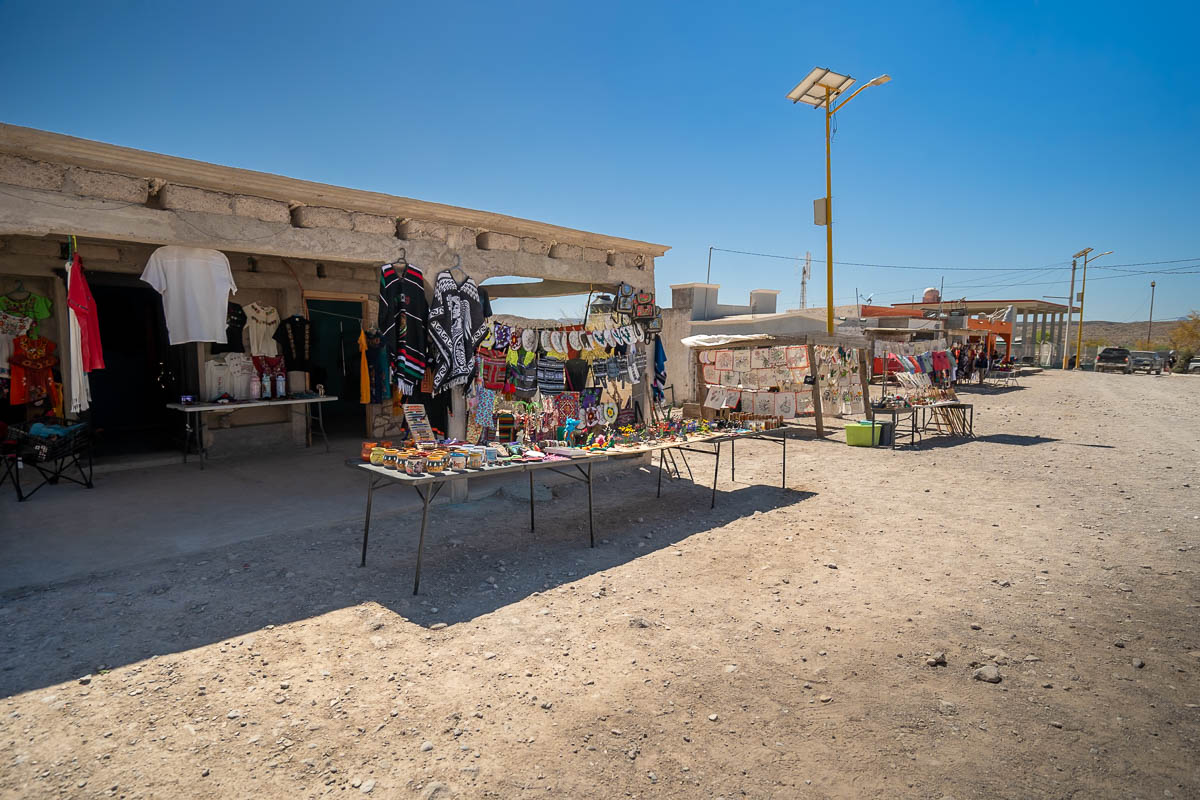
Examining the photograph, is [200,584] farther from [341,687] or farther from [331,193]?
[331,193]

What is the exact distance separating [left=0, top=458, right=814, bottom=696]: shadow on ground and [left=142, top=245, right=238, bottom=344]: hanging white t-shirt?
2159 mm

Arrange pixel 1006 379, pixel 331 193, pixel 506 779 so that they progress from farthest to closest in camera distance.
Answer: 1. pixel 1006 379
2. pixel 331 193
3. pixel 506 779

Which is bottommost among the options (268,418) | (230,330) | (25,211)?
(268,418)

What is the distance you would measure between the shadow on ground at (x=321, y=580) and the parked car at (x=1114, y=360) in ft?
119

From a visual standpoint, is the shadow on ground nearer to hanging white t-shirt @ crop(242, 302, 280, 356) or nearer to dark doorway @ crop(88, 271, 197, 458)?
hanging white t-shirt @ crop(242, 302, 280, 356)

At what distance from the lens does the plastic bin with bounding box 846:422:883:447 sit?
10742mm

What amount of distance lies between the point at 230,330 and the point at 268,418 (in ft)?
5.10

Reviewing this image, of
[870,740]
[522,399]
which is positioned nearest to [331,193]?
[522,399]

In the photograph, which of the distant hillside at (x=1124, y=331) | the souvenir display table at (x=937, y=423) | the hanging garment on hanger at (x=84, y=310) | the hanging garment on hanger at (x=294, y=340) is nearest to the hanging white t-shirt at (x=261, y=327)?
the hanging garment on hanger at (x=294, y=340)

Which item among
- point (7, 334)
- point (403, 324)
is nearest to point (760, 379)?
point (403, 324)

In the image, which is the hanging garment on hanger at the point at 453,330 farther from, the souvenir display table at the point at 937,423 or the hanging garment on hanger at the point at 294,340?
the souvenir display table at the point at 937,423

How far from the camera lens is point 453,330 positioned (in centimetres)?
656

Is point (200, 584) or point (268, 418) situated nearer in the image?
point (200, 584)

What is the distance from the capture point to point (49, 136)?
443 cm
